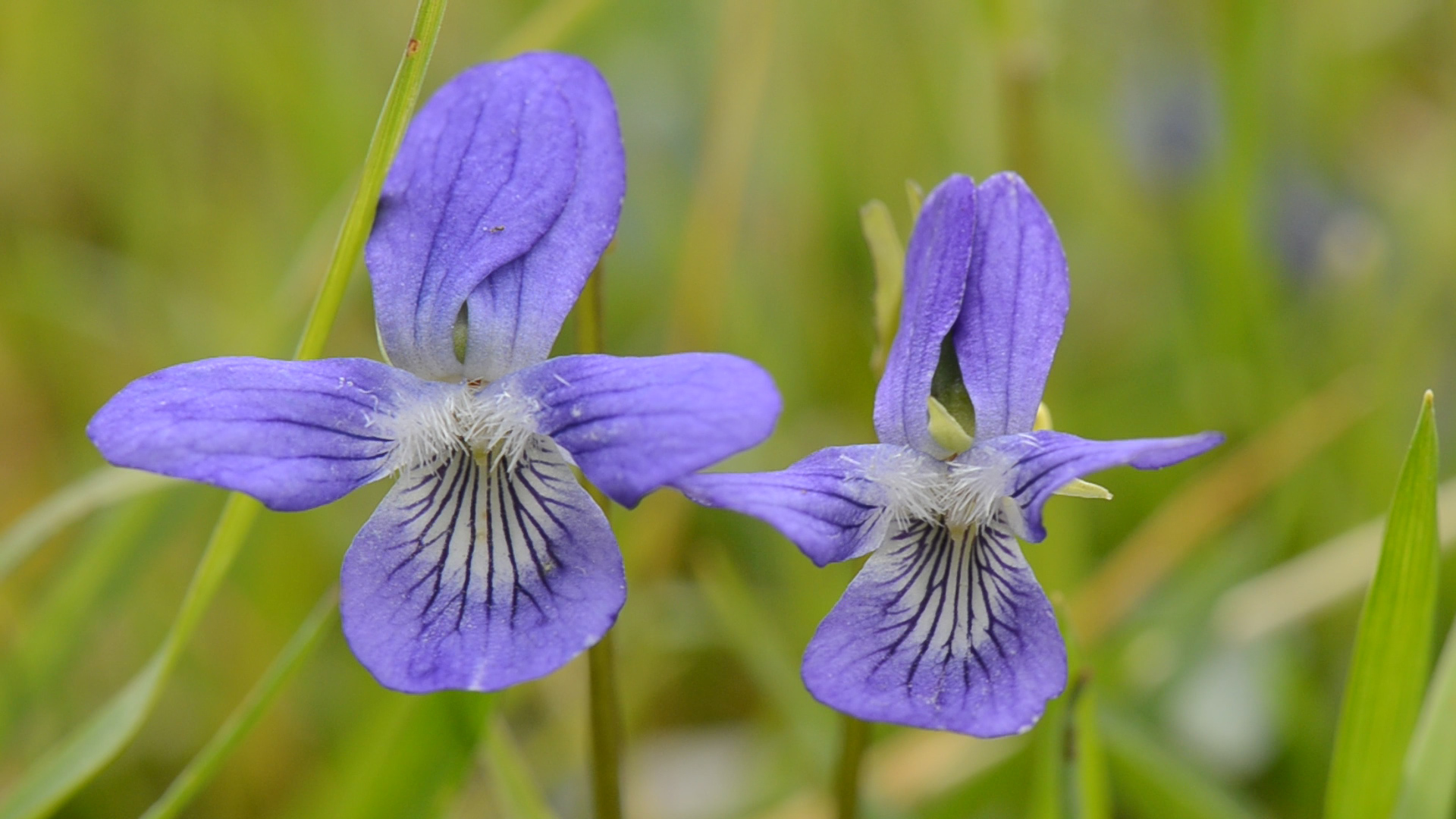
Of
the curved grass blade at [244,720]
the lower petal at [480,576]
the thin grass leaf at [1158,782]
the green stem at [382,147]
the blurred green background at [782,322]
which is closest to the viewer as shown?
the lower petal at [480,576]

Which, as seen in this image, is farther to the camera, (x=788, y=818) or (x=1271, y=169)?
(x=1271, y=169)

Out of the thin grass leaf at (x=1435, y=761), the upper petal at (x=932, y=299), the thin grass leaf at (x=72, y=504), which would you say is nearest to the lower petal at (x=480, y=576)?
the upper petal at (x=932, y=299)

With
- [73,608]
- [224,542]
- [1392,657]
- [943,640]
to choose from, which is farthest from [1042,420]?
[73,608]

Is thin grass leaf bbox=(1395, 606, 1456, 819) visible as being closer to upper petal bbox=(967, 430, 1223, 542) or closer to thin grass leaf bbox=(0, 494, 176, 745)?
upper petal bbox=(967, 430, 1223, 542)

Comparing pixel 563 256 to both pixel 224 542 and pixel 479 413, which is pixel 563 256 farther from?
pixel 224 542

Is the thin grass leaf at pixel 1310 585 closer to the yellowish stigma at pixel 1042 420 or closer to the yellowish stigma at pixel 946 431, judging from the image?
the yellowish stigma at pixel 1042 420

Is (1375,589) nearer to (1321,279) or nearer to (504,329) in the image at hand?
(504,329)

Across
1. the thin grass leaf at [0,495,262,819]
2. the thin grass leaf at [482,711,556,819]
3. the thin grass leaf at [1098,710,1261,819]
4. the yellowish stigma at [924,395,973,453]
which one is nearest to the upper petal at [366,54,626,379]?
the thin grass leaf at [0,495,262,819]

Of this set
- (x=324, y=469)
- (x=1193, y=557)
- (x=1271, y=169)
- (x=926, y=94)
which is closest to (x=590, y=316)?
(x=324, y=469)
